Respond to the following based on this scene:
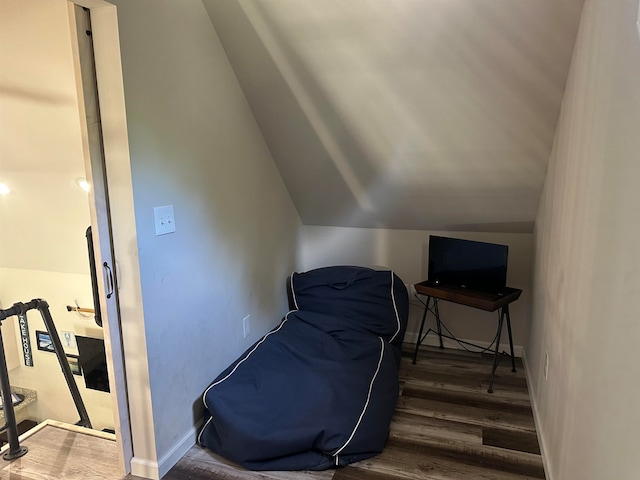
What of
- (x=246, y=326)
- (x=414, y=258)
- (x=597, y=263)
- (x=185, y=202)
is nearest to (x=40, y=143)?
(x=185, y=202)

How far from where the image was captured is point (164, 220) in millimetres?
2004

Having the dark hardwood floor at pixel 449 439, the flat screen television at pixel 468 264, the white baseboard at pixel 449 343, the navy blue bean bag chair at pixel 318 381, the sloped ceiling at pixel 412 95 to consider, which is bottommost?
the dark hardwood floor at pixel 449 439

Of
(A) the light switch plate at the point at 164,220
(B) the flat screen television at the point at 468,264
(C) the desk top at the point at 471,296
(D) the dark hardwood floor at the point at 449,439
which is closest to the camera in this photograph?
(A) the light switch plate at the point at 164,220

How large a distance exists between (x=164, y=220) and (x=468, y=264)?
1.96 m

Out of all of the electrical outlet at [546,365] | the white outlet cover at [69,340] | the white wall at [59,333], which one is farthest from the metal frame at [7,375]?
the electrical outlet at [546,365]

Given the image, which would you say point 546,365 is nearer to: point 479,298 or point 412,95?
point 479,298

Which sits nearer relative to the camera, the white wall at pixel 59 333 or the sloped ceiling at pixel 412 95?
the sloped ceiling at pixel 412 95

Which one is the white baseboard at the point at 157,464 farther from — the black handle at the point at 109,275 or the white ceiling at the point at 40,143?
the white ceiling at the point at 40,143

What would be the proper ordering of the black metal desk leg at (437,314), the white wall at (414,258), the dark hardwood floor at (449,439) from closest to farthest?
the dark hardwood floor at (449,439) → the white wall at (414,258) → the black metal desk leg at (437,314)

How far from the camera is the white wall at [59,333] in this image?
3.46 m

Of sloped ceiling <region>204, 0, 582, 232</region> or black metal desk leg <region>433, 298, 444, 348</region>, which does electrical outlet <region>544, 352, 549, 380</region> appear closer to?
sloped ceiling <region>204, 0, 582, 232</region>

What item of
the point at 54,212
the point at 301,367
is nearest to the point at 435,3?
the point at 301,367

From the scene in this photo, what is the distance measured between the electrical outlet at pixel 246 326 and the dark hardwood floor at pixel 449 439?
2.40 feet

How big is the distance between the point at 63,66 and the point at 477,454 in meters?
2.77
